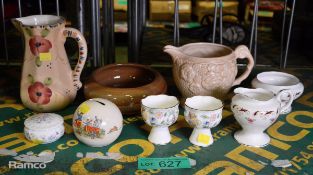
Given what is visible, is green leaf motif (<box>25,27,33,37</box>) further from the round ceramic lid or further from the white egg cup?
the white egg cup

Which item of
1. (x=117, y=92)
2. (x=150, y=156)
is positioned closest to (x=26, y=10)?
(x=117, y=92)

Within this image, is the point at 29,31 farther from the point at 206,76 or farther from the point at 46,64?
the point at 206,76

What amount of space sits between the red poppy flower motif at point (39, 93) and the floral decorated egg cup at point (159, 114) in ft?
0.87

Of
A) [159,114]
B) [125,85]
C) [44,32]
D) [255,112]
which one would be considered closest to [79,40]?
[44,32]

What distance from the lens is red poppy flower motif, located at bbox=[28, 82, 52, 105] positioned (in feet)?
3.34

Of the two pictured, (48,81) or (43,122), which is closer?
(43,122)

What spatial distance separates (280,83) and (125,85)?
0.44 meters

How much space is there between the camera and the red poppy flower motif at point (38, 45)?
39.1 inches

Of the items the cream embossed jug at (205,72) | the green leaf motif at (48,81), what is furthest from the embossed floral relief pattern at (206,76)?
the green leaf motif at (48,81)

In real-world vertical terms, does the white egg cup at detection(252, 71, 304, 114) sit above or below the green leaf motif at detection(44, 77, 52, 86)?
below

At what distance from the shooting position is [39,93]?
1.02 m

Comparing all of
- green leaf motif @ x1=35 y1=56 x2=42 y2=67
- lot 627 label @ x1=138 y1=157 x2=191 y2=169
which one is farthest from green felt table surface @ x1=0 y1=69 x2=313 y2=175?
green leaf motif @ x1=35 y1=56 x2=42 y2=67

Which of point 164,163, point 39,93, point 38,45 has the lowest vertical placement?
point 164,163

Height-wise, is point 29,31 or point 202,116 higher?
point 29,31
